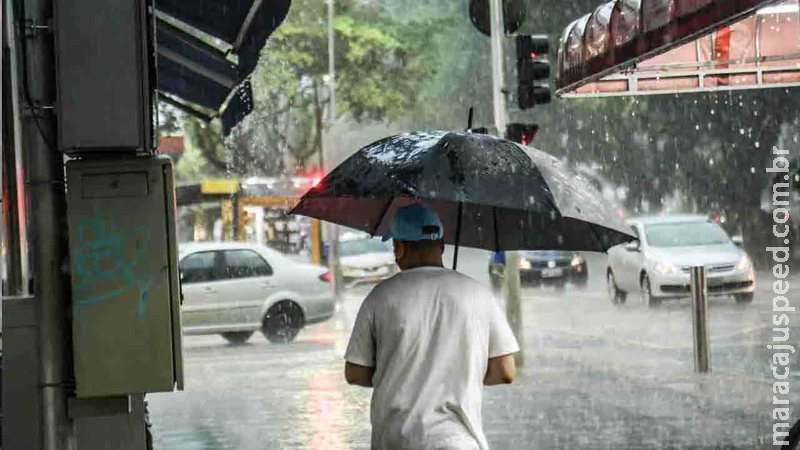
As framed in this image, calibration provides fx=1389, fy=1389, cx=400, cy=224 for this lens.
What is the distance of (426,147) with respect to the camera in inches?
200

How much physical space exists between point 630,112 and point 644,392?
28666 mm

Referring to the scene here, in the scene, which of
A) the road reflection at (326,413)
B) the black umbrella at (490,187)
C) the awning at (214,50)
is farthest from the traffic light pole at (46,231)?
the road reflection at (326,413)

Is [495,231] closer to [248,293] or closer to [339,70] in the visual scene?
[248,293]

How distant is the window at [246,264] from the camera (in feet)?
68.5

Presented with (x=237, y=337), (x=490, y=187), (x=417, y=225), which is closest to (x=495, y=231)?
(x=490, y=187)

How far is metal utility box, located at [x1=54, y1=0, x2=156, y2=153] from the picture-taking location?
5.25 meters

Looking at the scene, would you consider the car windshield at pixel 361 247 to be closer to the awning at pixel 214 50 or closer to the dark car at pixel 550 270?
the dark car at pixel 550 270

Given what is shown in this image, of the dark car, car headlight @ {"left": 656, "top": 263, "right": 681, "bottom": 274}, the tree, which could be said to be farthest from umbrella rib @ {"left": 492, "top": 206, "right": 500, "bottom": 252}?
the tree

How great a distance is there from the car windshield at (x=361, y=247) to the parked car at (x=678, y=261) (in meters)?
10.5

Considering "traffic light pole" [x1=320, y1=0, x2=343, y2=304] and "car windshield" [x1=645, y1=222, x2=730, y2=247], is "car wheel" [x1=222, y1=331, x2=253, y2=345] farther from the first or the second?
"traffic light pole" [x1=320, y1=0, x2=343, y2=304]

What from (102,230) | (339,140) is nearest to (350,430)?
(102,230)

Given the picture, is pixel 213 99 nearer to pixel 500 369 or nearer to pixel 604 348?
pixel 604 348

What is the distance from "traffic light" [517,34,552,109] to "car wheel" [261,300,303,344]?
669 centimetres

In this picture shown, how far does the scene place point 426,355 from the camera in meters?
4.39
